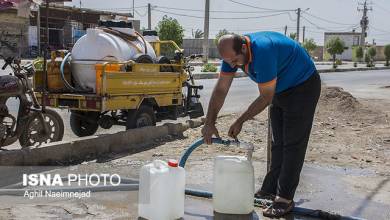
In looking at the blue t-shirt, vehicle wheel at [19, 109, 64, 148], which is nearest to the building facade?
vehicle wheel at [19, 109, 64, 148]

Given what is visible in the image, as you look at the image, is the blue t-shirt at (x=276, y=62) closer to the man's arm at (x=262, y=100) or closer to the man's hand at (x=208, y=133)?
the man's arm at (x=262, y=100)

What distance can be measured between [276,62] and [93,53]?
4.79 m

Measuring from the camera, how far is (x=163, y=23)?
53.4 metres

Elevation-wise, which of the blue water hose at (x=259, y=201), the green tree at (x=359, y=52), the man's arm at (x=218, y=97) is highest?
the green tree at (x=359, y=52)

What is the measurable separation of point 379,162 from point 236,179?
3418 millimetres

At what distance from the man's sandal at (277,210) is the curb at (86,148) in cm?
299

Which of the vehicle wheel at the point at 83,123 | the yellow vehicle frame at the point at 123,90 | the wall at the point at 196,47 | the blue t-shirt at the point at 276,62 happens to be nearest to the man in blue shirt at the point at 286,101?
the blue t-shirt at the point at 276,62

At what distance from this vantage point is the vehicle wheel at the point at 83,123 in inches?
335

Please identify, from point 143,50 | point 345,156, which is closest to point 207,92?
point 143,50

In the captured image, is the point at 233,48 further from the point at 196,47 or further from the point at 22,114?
the point at 196,47

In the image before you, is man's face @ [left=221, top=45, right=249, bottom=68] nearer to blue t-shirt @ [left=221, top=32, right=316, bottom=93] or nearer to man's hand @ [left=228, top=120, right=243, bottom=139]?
blue t-shirt @ [left=221, top=32, right=316, bottom=93]

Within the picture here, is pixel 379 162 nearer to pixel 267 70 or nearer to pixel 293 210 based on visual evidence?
pixel 293 210

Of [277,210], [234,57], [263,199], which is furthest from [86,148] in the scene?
[234,57]

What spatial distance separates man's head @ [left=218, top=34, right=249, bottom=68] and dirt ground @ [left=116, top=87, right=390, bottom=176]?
2882 mm
